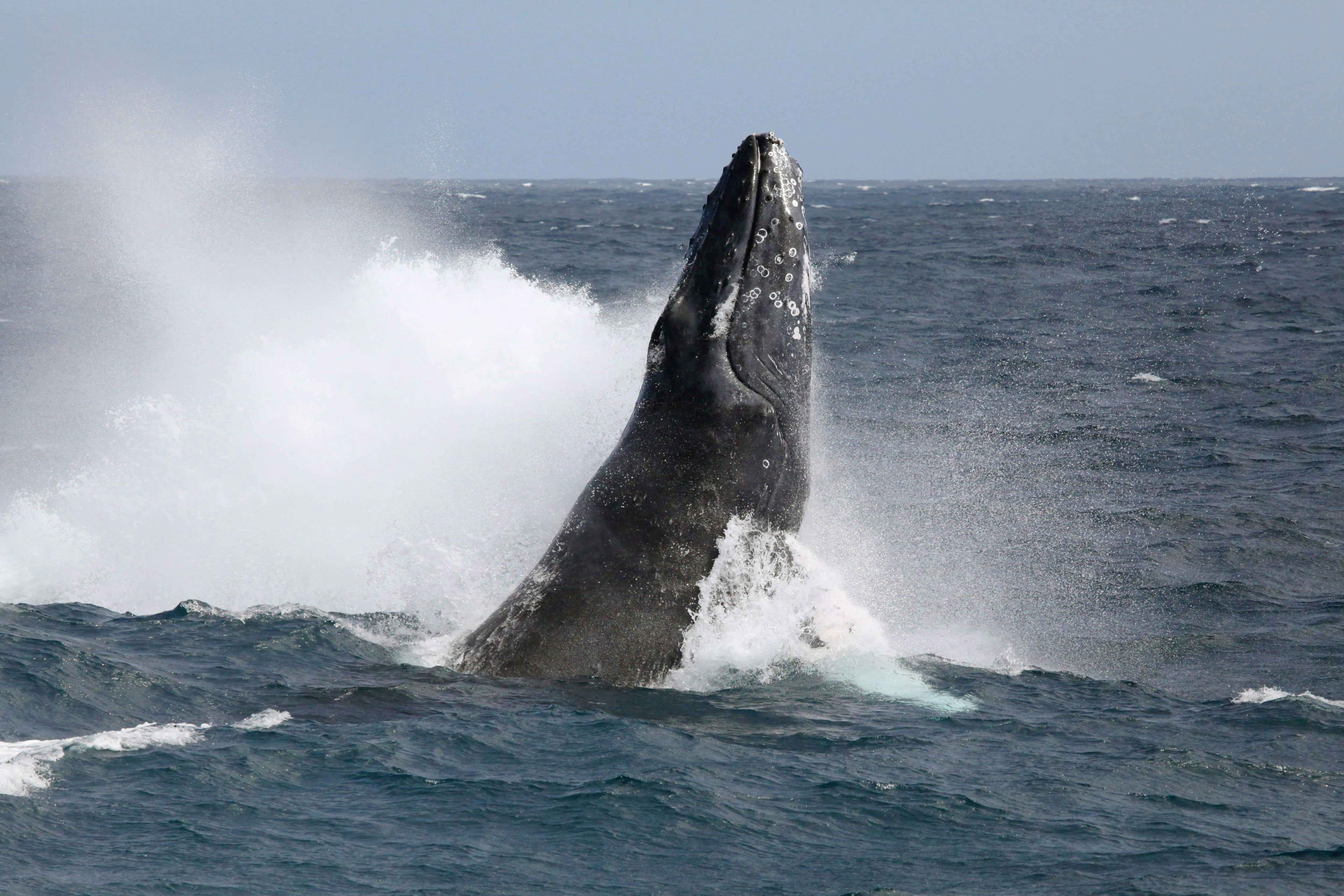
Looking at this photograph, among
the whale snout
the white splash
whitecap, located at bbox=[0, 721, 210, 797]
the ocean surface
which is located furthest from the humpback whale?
whitecap, located at bbox=[0, 721, 210, 797]

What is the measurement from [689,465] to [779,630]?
1514mm

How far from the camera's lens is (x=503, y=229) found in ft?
233

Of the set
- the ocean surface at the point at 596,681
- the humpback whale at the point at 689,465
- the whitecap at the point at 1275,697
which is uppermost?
the humpback whale at the point at 689,465

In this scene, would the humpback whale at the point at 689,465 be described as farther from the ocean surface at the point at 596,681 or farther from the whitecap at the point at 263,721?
the whitecap at the point at 263,721

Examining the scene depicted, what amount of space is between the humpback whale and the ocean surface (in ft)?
0.91

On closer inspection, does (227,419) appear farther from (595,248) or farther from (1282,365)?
(595,248)

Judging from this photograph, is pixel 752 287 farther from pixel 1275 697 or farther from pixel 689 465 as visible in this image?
pixel 1275 697

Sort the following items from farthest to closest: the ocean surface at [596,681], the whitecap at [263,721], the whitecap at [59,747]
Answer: the whitecap at [263,721], the whitecap at [59,747], the ocean surface at [596,681]

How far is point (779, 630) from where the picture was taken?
9.84m

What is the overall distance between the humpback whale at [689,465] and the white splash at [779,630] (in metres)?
0.13

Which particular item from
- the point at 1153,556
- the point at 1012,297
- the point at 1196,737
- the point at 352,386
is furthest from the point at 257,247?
the point at 1196,737

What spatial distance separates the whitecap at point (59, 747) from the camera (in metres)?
7.21

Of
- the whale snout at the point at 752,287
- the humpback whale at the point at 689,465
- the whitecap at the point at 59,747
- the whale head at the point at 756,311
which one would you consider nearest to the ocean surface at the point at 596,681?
the whitecap at the point at 59,747

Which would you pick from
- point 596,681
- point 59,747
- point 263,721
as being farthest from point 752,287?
point 59,747
